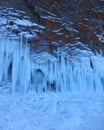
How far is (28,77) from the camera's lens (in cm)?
641

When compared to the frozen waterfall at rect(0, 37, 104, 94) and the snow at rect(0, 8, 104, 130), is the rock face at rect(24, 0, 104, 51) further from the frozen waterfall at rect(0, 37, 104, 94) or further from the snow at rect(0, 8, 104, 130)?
the frozen waterfall at rect(0, 37, 104, 94)

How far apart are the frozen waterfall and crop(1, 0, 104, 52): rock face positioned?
0.43 metres

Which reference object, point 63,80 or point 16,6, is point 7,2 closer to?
point 16,6

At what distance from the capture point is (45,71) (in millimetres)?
6695

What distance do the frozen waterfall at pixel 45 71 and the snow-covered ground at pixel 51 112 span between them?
0.22 meters

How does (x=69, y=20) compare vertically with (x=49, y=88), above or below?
above

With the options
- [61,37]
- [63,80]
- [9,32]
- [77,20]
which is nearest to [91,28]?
[77,20]

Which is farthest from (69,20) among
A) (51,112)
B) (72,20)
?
(51,112)

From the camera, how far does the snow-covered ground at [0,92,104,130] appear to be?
5.59 metres

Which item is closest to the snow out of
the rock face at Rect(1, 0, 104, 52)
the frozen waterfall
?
the frozen waterfall

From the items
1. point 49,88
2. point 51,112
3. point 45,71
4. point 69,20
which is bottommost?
point 51,112

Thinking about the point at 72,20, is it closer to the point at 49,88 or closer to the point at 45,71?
the point at 45,71

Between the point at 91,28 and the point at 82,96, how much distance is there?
180 centimetres

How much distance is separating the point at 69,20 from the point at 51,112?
238 centimetres
